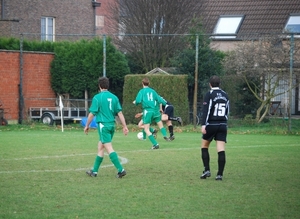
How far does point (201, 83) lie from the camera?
2798 centimetres

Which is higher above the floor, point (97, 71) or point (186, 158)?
point (97, 71)

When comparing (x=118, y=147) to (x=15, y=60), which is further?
(x=15, y=60)

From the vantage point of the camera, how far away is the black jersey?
12.1 m

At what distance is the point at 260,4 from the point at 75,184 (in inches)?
1340

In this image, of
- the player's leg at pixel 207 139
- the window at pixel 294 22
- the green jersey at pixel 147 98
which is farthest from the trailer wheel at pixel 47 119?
the window at pixel 294 22

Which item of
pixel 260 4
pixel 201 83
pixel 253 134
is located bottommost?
pixel 253 134

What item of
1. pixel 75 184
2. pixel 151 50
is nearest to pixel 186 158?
pixel 75 184

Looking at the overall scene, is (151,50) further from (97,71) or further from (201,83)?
(201,83)

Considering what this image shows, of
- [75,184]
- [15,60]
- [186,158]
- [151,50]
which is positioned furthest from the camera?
[151,50]

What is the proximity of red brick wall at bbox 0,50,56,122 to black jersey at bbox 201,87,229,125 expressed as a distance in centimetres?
1753

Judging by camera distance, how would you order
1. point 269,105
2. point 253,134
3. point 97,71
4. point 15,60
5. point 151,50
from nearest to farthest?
point 253,134 < point 269,105 < point 15,60 < point 97,71 < point 151,50

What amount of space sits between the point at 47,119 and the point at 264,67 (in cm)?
913

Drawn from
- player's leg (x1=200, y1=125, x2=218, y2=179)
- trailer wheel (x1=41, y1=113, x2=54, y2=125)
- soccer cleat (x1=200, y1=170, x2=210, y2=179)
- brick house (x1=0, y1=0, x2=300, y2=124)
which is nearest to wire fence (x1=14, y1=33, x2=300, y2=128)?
trailer wheel (x1=41, y1=113, x2=54, y2=125)

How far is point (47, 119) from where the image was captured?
94.1 ft
